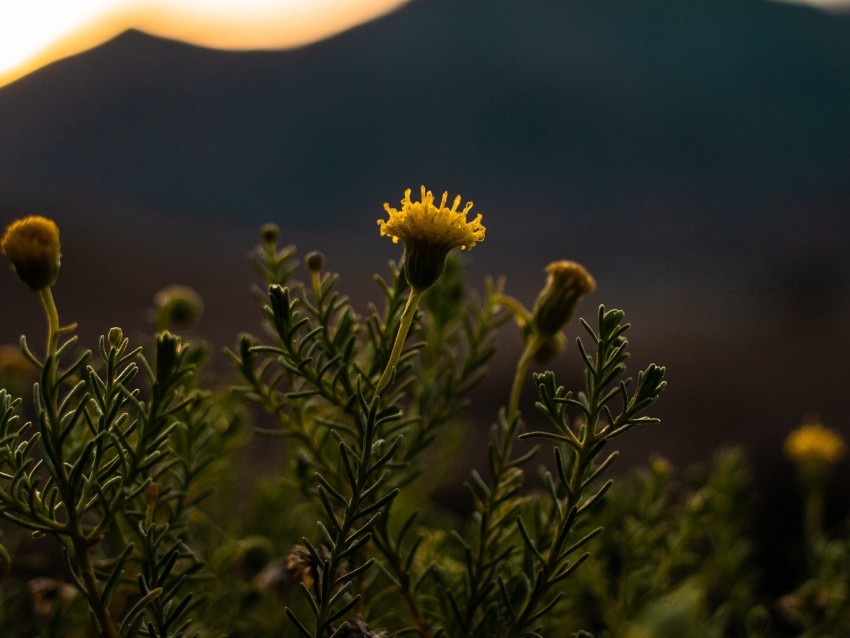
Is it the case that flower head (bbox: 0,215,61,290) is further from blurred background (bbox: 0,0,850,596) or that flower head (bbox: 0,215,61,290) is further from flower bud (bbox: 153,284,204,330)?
blurred background (bbox: 0,0,850,596)

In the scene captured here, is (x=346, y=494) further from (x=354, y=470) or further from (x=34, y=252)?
(x=34, y=252)

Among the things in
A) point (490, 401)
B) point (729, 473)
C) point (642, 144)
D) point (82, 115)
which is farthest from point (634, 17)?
point (729, 473)

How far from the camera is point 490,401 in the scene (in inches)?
280

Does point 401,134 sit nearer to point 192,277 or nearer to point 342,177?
point 342,177

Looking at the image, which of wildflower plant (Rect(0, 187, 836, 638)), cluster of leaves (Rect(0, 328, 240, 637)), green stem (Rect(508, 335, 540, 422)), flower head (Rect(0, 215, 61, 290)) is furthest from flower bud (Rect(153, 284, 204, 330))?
green stem (Rect(508, 335, 540, 422))

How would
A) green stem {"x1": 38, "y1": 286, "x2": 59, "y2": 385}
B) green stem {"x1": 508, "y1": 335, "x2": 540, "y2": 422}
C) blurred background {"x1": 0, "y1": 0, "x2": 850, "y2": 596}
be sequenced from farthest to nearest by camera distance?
blurred background {"x1": 0, "y1": 0, "x2": 850, "y2": 596} → green stem {"x1": 508, "y1": 335, "x2": 540, "y2": 422} → green stem {"x1": 38, "y1": 286, "x2": 59, "y2": 385}

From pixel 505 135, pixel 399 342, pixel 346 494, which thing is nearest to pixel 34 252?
pixel 399 342

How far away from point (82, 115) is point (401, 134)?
13433 millimetres

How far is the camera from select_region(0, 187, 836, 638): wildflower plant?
0.76 metres

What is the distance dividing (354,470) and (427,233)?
27 centimetres

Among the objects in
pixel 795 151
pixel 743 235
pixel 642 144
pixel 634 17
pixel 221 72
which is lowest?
pixel 221 72

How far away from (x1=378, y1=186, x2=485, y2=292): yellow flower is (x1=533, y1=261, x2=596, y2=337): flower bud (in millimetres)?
220

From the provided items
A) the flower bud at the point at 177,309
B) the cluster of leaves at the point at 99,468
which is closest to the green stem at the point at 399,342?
the cluster of leaves at the point at 99,468

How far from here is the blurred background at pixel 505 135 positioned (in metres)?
28.5
